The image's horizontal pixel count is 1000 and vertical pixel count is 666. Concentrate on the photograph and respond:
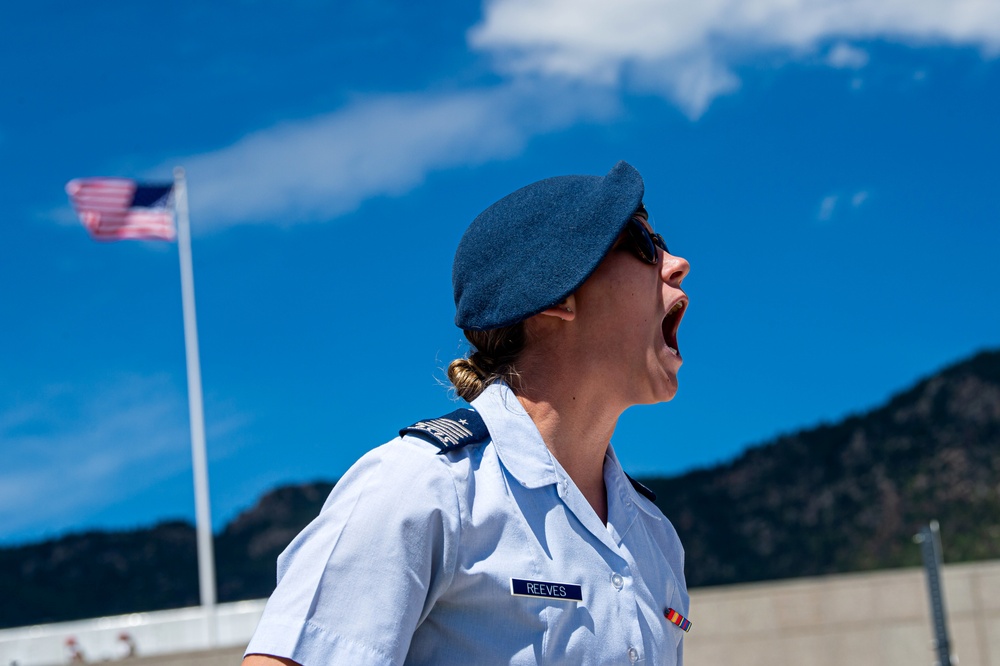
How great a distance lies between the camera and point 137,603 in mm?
35781

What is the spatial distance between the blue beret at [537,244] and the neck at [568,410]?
136 millimetres

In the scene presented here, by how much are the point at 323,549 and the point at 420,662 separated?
0.64 feet

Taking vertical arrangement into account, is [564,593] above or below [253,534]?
below

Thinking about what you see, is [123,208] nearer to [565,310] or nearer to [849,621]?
[849,621]

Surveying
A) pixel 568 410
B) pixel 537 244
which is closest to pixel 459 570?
pixel 568 410

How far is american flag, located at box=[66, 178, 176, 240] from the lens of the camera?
15.7 metres

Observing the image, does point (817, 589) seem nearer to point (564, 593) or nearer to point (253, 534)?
point (564, 593)

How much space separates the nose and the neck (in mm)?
205

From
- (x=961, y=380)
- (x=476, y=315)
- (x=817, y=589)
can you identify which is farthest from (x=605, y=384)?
(x=961, y=380)

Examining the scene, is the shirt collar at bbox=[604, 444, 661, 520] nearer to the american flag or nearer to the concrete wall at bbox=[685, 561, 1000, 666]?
the concrete wall at bbox=[685, 561, 1000, 666]

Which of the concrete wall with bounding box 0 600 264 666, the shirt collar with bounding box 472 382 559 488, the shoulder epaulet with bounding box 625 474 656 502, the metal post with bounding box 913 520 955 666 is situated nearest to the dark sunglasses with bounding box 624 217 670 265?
the shirt collar with bounding box 472 382 559 488

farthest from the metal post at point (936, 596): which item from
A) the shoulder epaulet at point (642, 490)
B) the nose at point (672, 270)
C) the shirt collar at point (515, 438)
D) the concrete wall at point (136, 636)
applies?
the concrete wall at point (136, 636)

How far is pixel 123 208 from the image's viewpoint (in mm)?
16141

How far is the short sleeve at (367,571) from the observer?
4.50 feet
